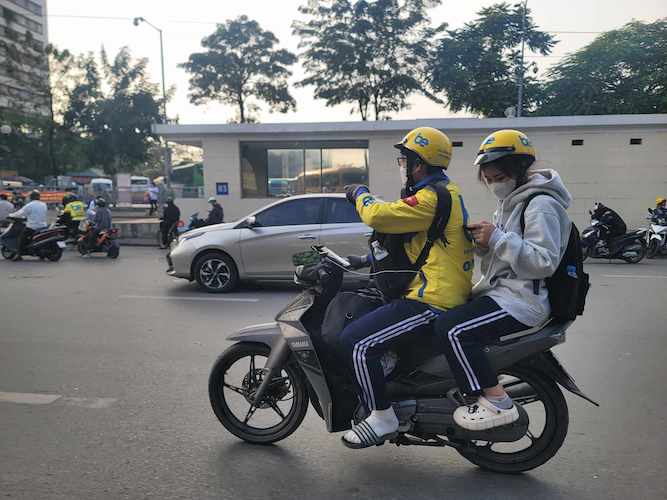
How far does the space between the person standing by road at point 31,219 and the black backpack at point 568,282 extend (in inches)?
512

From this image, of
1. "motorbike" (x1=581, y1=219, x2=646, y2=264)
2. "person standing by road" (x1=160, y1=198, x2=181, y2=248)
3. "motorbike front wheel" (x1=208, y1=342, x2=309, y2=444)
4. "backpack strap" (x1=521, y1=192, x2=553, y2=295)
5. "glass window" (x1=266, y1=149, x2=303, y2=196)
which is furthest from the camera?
"glass window" (x1=266, y1=149, x2=303, y2=196)

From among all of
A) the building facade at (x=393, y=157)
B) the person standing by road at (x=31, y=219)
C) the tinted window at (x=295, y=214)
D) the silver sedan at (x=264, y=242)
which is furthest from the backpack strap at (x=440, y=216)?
the building facade at (x=393, y=157)

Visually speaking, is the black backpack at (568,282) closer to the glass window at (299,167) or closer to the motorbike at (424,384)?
the motorbike at (424,384)

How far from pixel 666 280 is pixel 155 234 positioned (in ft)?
46.6

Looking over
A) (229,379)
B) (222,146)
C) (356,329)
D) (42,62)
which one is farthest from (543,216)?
(42,62)

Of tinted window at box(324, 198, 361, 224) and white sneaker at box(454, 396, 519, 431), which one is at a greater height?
tinted window at box(324, 198, 361, 224)

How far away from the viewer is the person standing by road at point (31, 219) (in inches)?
501

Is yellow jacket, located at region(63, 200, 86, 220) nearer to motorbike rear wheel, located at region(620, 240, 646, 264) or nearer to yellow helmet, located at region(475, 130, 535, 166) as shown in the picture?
motorbike rear wheel, located at region(620, 240, 646, 264)

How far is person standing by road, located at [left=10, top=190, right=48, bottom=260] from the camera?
1273 cm

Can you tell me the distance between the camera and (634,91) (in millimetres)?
29906

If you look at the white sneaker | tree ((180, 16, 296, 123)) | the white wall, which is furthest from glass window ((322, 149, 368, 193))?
tree ((180, 16, 296, 123))

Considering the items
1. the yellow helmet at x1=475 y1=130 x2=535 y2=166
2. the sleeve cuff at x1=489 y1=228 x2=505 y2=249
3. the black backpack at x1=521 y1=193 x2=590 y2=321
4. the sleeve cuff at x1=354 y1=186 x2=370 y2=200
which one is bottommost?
the black backpack at x1=521 y1=193 x2=590 y2=321

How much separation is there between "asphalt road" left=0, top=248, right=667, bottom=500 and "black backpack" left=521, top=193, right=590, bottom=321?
986mm

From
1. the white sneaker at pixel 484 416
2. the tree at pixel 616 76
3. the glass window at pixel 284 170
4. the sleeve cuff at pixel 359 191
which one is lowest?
the white sneaker at pixel 484 416
